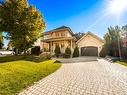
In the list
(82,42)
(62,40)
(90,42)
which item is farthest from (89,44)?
(62,40)

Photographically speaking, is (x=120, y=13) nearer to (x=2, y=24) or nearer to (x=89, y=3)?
(x=89, y=3)

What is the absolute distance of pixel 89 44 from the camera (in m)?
30.2

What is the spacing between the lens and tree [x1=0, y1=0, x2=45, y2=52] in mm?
20422

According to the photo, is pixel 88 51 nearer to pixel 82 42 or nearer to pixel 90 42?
pixel 90 42

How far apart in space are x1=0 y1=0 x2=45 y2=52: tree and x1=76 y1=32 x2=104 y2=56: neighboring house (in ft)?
41.4

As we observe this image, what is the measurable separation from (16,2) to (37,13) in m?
3.89

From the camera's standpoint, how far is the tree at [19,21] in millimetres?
20422

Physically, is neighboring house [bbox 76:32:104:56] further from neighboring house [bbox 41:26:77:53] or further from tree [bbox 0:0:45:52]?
tree [bbox 0:0:45:52]

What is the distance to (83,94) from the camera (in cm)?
568

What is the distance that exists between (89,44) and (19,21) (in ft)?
56.0

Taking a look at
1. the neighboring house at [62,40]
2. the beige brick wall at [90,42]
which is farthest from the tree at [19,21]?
the beige brick wall at [90,42]

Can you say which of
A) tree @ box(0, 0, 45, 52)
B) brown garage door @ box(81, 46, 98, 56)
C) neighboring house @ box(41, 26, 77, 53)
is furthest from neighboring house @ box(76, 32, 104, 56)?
tree @ box(0, 0, 45, 52)

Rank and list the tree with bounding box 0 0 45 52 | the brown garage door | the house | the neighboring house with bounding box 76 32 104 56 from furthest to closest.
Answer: the brown garage door, the house, the neighboring house with bounding box 76 32 104 56, the tree with bounding box 0 0 45 52

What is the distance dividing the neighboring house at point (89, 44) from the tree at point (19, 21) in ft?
41.4
